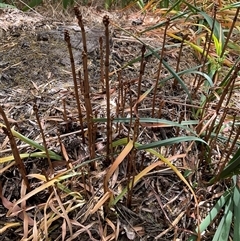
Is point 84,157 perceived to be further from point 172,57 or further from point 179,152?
point 172,57

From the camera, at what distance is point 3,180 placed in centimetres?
89

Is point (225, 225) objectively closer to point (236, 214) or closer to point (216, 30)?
point (236, 214)

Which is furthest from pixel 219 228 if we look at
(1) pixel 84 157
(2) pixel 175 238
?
(1) pixel 84 157

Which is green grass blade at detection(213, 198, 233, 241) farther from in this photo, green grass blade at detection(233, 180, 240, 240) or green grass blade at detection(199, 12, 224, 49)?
green grass blade at detection(199, 12, 224, 49)

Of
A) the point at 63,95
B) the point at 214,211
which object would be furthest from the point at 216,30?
the point at 214,211

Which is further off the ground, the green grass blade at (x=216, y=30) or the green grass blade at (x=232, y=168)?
the green grass blade at (x=216, y=30)

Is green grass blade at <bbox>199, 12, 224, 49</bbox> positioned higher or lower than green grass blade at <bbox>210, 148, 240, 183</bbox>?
higher

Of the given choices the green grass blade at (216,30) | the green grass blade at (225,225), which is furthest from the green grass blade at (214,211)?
the green grass blade at (216,30)

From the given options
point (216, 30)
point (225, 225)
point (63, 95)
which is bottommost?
point (225, 225)

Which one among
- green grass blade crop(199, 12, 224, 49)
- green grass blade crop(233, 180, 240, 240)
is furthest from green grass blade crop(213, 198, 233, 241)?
green grass blade crop(199, 12, 224, 49)

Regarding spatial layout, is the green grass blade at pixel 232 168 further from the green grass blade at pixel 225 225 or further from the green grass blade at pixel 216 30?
the green grass blade at pixel 216 30

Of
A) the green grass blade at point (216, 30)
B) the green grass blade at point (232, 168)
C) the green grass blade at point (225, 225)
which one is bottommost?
the green grass blade at point (225, 225)

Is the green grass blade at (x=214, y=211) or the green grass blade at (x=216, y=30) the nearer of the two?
the green grass blade at (x=214, y=211)

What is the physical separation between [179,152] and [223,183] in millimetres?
143
